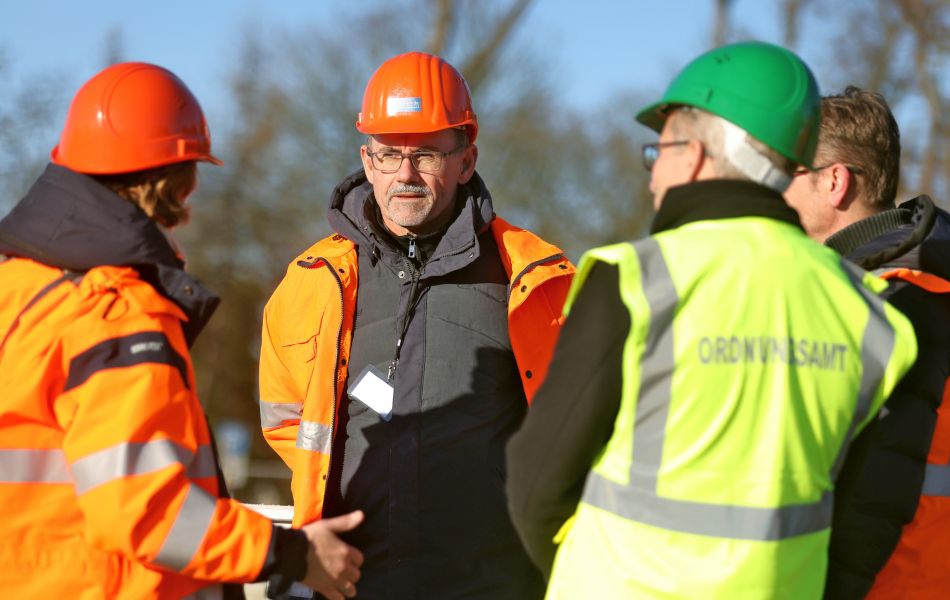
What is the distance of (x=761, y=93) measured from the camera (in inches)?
93.0

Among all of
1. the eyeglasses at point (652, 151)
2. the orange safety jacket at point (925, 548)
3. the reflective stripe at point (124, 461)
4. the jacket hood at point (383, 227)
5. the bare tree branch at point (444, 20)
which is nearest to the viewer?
the reflective stripe at point (124, 461)

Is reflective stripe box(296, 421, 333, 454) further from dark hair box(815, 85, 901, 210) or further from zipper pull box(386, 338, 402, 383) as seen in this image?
dark hair box(815, 85, 901, 210)

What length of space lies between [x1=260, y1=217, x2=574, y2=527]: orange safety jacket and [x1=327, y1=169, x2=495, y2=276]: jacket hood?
72mm

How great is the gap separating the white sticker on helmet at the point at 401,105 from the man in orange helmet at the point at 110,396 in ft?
4.32

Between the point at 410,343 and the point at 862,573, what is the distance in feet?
5.28

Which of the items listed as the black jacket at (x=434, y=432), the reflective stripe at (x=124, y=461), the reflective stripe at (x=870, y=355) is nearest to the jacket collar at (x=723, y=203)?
the reflective stripe at (x=870, y=355)

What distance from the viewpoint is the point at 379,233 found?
150 inches

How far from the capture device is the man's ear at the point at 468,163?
4.00m

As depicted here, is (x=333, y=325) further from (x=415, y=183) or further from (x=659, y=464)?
(x=659, y=464)

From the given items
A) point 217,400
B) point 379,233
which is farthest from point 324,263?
point 217,400

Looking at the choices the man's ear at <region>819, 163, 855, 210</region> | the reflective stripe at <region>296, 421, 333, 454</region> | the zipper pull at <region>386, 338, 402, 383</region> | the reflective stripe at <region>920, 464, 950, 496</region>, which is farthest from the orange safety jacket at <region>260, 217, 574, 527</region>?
the reflective stripe at <region>920, 464, 950, 496</region>

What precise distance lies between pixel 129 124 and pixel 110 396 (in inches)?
26.5

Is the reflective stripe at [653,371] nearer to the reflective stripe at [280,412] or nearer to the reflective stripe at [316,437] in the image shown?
the reflective stripe at [316,437]

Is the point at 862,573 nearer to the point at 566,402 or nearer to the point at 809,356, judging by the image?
the point at 809,356
